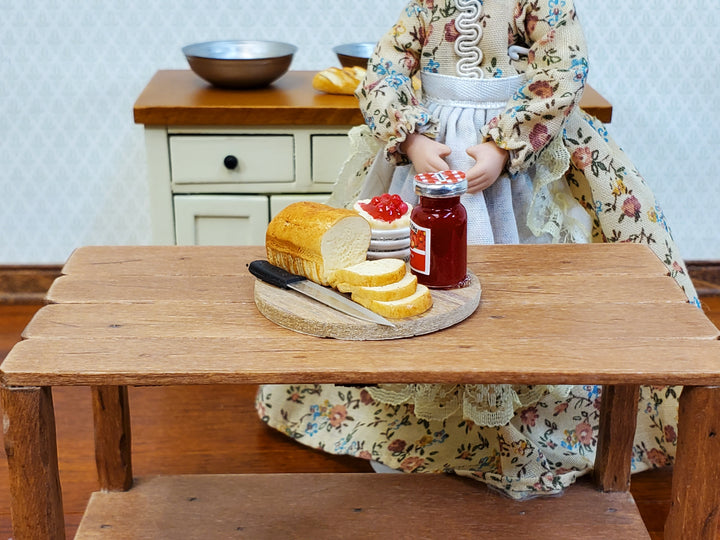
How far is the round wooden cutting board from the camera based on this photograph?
119 centimetres

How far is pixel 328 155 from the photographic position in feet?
7.06

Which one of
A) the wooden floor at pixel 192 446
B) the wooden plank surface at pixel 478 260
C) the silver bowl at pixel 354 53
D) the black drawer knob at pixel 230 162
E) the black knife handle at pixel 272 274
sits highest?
the silver bowl at pixel 354 53

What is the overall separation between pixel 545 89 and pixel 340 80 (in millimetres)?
747

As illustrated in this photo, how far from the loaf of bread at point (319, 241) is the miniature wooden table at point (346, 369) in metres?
0.08

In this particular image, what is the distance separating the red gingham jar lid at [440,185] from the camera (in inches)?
48.4

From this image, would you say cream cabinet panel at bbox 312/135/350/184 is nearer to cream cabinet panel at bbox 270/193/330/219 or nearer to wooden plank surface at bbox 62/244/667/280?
cream cabinet panel at bbox 270/193/330/219

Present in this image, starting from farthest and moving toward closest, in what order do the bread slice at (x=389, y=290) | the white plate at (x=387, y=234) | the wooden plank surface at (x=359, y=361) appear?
1. the white plate at (x=387, y=234)
2. the bread slice at (x=389, y=290)
3. the wooden plank surface at (x=359, y=361)

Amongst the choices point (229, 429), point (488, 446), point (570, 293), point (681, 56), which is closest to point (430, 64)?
point (570, 293)

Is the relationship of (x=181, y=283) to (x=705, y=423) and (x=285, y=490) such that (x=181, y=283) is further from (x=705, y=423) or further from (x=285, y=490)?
(x=705, y=423)

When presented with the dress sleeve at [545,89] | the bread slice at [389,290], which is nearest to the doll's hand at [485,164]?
the dress sleeve at [545,89]

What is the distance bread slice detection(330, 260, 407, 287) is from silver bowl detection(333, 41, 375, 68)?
1.07 metres

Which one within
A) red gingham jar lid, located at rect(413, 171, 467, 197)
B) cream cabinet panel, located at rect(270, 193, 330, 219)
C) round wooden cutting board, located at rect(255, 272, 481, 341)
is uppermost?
red gingham jar lid, located at rect(413, 171, 467, 197)

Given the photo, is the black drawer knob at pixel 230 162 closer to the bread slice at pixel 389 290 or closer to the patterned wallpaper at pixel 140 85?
the patterned wallpaper at pixel 140 85

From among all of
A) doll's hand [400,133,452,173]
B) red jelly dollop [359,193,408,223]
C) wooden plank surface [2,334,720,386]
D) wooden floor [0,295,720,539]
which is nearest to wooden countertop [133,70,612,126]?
doll's hand [400,133,452,173]
